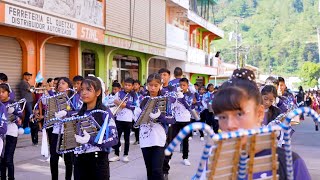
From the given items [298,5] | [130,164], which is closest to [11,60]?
[130,164]

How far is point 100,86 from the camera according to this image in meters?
5.26

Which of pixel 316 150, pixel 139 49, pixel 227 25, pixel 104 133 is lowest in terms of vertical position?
pixel 316 150

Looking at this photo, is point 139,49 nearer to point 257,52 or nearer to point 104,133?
point 104,133

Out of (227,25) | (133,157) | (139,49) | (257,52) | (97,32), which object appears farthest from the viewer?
(227,25)

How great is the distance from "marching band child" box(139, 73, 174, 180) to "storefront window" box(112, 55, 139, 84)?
1463 cm

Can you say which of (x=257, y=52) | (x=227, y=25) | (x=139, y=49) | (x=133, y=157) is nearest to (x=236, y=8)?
(x=227, y=25)

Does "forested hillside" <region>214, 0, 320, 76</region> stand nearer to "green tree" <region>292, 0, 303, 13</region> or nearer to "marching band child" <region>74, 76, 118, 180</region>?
"green tree" <region>292, 0, 303, 13</region>

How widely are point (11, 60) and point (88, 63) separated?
16.9 ft

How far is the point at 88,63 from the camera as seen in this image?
740 inches

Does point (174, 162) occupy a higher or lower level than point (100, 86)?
lower

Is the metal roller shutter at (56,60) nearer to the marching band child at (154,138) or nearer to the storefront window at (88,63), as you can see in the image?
the storefront window at (88,63)

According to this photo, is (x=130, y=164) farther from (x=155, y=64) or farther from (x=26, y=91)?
(x=155, y=64)

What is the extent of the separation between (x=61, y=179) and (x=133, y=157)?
9.00 ft

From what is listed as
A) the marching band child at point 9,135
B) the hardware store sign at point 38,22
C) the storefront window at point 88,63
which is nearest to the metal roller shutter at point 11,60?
the hardware store sign at point 38,22
